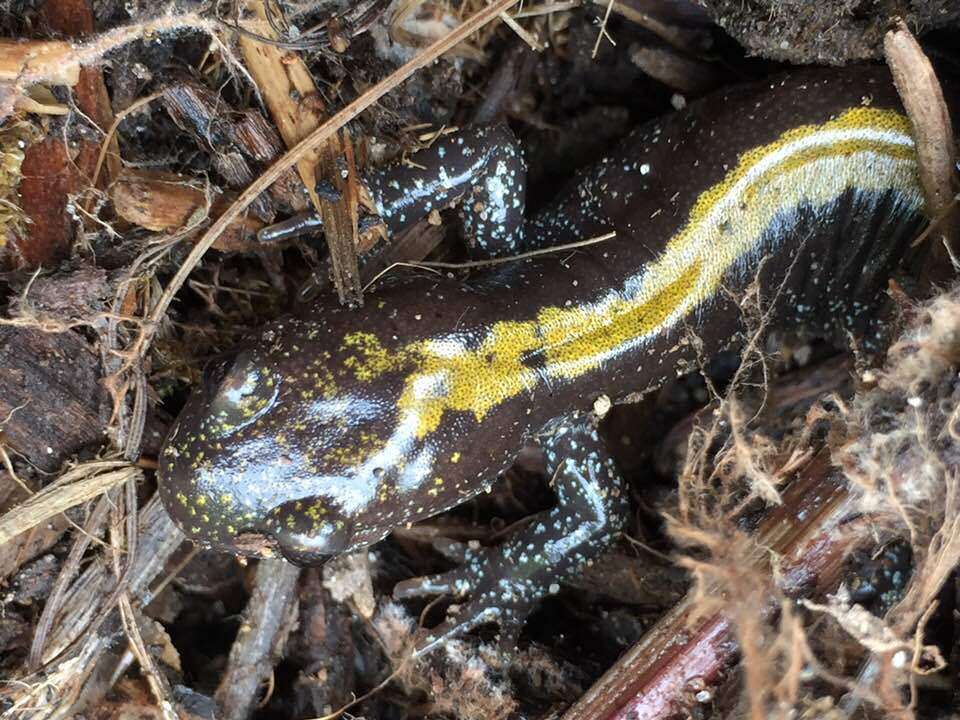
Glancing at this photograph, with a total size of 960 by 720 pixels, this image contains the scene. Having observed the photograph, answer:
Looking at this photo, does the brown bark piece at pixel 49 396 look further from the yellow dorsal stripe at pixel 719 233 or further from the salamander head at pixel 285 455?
the yellow dorsal stripe at pixel 719 233

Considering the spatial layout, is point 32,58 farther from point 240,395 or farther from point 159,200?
point 240,395

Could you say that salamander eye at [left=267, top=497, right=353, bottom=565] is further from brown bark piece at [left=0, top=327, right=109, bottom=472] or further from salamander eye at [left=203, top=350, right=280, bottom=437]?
brown bark piece at [left=0, top=327, right=109, bottom=472]

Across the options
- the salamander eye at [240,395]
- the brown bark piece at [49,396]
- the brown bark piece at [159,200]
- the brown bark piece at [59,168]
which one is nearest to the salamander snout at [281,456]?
the salamander eye at [240,395]

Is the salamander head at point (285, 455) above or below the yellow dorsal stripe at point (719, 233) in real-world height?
above

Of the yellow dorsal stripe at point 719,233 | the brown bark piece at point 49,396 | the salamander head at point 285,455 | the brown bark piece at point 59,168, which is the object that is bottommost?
the yellow dorsal stripe at point 719,233

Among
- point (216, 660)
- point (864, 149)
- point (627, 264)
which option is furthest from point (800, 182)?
point (216, 660)

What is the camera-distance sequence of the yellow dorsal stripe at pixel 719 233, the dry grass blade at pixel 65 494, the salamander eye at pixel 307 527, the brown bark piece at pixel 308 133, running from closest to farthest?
1. the salamander eye at pixel 307 527
2. the dry grass blade at pixel 65 494
3. the brown bark piece at pixel 308 133
4. the yellow dorsal stripe at pixel 719 233

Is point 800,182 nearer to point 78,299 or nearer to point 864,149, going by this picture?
point 864,149

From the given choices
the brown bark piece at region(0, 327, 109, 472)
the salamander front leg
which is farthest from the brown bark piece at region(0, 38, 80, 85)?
the salamander front leg
